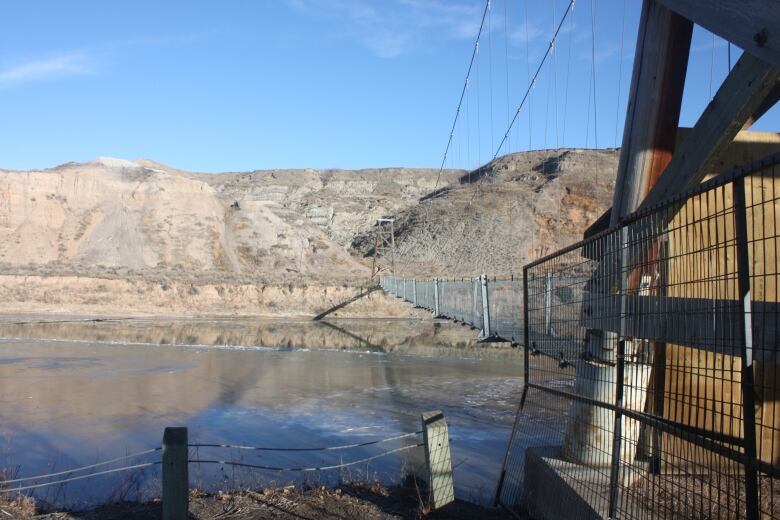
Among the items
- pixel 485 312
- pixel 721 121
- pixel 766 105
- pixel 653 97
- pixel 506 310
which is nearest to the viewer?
pixel 721 121

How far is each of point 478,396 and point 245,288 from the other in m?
25.2

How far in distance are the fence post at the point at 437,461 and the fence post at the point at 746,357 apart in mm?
3410

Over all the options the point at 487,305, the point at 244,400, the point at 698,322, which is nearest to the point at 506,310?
the point at 487,305

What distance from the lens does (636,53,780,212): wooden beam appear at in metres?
4.54

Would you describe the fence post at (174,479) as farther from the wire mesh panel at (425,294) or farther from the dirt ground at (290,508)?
the wire mesh panel at (425,294)

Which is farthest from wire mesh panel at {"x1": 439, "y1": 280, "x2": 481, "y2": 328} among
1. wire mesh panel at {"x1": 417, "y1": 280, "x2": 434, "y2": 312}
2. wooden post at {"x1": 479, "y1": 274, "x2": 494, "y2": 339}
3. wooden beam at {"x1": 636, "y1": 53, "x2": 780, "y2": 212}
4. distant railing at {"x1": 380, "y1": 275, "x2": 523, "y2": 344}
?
wooden beam at {"x1": 636, "y1": 53, "x2": 780, "y2": 212}

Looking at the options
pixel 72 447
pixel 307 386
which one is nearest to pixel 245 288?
pixel 307 386

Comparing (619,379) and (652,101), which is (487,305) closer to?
(652,101)

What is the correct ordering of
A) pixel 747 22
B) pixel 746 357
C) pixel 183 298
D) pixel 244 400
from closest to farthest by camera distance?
pixel 746 357 → pixel 747 22 → pixel 244 400 → pixel 183 298

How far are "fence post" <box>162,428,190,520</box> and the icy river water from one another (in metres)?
1.95

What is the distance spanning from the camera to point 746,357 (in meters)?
2.47

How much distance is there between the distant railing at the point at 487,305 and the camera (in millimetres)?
9562

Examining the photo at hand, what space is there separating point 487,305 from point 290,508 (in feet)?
17.0

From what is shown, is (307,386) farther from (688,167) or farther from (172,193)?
(172,193)
